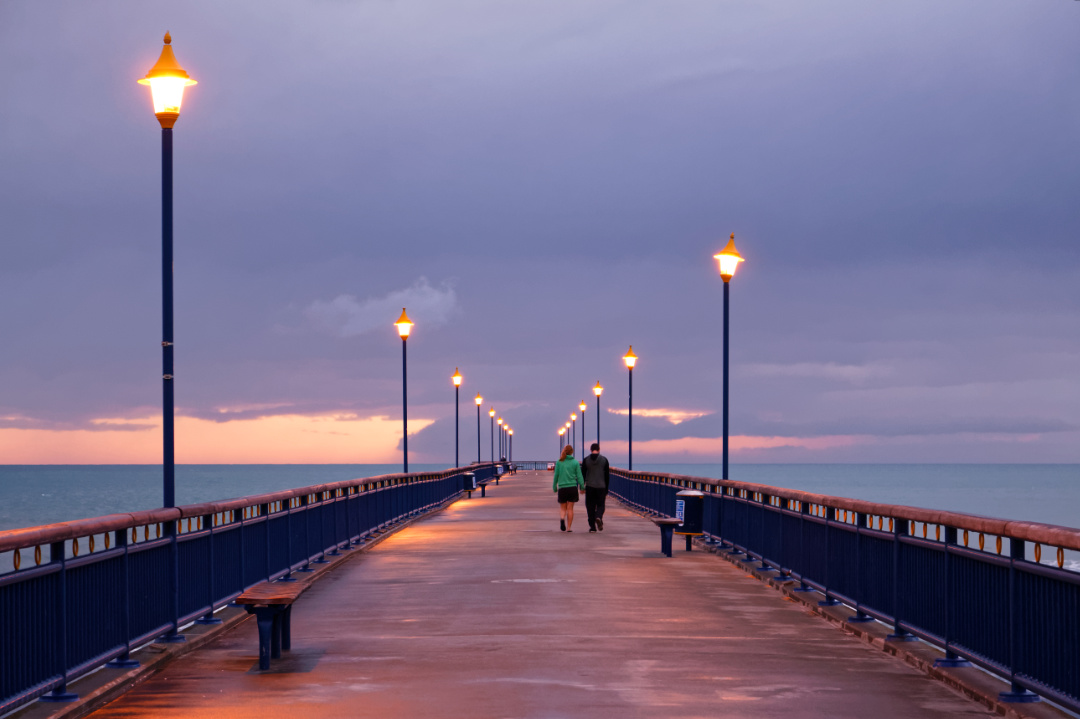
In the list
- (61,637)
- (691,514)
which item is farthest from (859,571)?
(691,514)

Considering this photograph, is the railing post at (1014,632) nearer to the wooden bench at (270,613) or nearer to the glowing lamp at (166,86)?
the wooden bench at (270,613)

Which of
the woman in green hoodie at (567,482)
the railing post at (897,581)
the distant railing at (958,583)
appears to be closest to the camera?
the distant railing at (958,583)

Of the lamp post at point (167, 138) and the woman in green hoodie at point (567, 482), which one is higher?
the lamp post at point (167, 138)

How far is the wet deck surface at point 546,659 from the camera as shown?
868 centimetres

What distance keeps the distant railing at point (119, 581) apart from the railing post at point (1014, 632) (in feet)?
19.6

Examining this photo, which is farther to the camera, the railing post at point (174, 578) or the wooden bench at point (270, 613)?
the railing post at point (174, 578)

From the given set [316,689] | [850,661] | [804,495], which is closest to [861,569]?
[850,661]

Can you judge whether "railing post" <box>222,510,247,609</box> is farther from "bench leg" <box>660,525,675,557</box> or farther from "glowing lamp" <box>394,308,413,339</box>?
"glowing lamp" <box>394,308,413,339</box>

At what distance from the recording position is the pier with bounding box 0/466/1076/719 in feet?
28.5

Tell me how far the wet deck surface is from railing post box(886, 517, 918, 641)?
0.30 meters

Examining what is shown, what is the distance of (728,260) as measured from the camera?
2456 cm

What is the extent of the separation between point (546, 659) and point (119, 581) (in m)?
3.48

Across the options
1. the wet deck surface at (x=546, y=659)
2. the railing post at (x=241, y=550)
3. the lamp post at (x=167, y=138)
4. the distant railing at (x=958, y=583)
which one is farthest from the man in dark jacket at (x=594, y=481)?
the lamp post at (x=167, y=138)

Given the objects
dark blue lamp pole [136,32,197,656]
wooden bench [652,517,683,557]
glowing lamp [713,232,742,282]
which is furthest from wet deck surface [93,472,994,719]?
glowing lamp [713,232,742,282]
